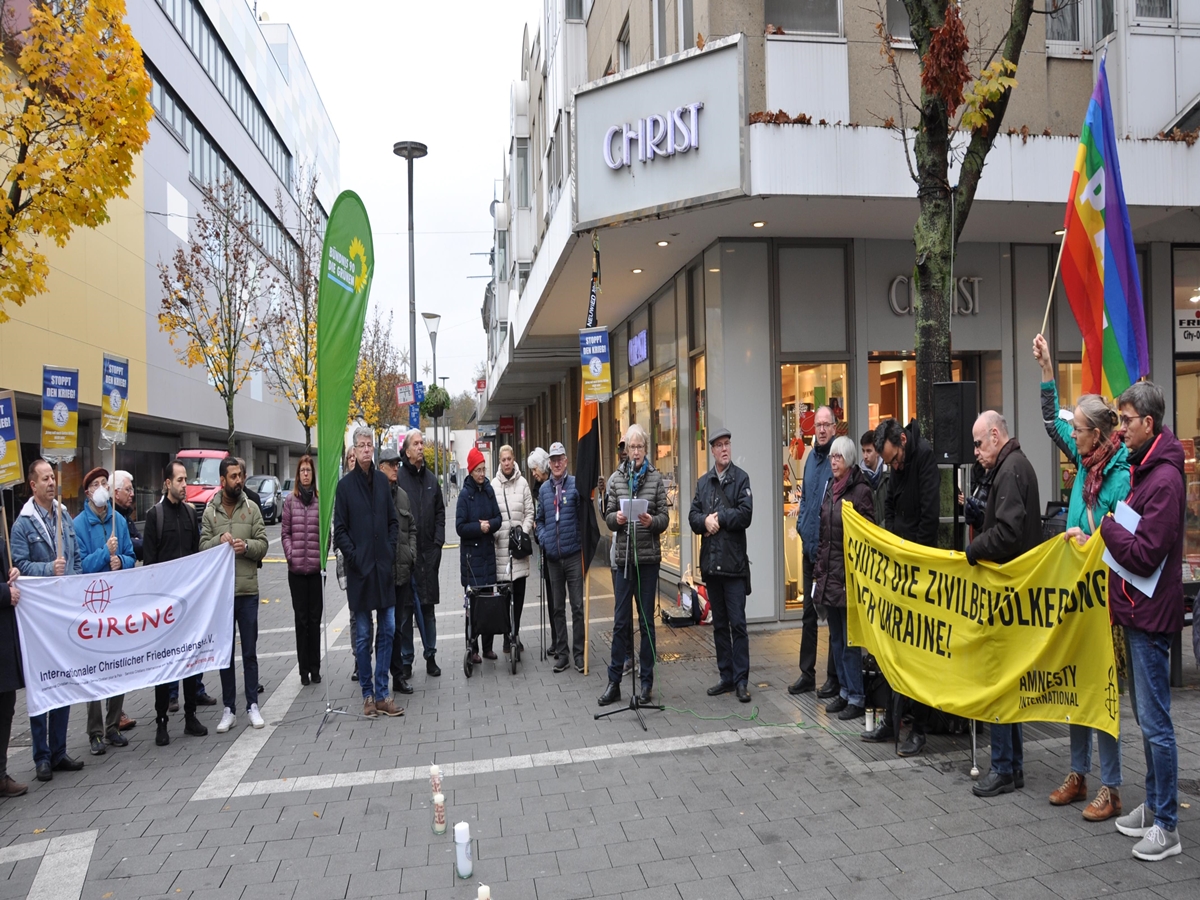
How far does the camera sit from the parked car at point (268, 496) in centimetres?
3141

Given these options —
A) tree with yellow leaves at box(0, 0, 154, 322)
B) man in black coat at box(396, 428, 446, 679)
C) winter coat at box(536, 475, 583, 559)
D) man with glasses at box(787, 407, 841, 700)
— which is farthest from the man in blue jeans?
man with glasses at box(787, 407, 841, 700)

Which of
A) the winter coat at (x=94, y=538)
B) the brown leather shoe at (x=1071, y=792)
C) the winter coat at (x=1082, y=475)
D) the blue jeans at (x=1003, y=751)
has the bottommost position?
the brown leather shoe at (x=1071, y=792)

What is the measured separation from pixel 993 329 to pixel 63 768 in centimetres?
1038

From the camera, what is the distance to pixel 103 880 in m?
A: 4.20

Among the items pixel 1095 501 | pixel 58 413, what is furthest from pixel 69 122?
pixel 1095 501

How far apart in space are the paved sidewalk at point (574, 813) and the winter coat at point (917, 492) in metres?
1.44

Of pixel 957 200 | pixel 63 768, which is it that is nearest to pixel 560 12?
pixel 957 200

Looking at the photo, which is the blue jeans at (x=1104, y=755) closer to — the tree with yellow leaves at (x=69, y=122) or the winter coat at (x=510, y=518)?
the winter coat at (x=510, y=518)

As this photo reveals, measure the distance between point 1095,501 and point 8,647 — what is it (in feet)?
22.0

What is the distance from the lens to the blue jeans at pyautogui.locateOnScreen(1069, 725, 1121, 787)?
436cm

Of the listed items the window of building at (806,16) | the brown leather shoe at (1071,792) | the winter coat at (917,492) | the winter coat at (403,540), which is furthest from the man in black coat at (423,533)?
the window of building at (806,16)

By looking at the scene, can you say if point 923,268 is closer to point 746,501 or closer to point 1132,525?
point 746,501

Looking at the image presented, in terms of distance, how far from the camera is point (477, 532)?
828 centimetres

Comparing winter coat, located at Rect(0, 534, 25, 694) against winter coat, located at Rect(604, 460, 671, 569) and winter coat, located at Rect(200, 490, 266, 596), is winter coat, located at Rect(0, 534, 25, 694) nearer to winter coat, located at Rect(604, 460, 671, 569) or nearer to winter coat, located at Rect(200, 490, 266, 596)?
winter coat, located at Rect(200, 490, 266, 596)
